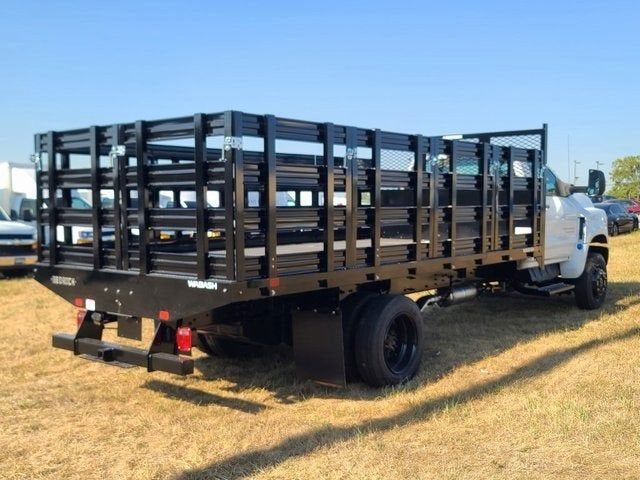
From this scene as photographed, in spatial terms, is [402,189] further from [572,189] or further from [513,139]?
[572,189]

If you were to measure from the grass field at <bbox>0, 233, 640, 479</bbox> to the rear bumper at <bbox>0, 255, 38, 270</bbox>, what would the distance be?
677cm

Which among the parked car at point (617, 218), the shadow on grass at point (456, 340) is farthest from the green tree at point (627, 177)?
the shadow on grass at point (456, 340)

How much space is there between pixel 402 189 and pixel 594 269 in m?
4.76

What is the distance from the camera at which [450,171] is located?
21.4 ft

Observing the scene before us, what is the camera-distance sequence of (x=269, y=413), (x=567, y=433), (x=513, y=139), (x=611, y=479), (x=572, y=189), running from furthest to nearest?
(x=572, y=189) < (x=513, y=139) < (x=269, y=413) < (x=567, y=433) < (x=611, y=479)

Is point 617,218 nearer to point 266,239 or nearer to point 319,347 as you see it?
point 319,347

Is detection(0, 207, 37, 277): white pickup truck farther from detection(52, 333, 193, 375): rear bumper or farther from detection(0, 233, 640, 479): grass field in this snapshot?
detection(52, 333, 193, 375): rear bumper

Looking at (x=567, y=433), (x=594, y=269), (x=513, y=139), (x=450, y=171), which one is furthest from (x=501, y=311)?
(x=567, y=433)

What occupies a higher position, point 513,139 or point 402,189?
point 513,139

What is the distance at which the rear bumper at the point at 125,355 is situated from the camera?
4.93 m

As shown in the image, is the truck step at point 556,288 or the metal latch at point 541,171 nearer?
the metal latch at point 541,171

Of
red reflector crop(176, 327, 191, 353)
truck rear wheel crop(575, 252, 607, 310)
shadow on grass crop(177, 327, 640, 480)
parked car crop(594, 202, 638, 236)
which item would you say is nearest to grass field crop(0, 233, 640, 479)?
shadow on grass crop(177, 327, 640, 480)

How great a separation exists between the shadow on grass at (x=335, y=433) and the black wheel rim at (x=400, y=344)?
65 centimetres

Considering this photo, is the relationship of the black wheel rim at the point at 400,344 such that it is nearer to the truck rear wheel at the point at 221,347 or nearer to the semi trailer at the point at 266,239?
the semi trailer at the point at 266,239
